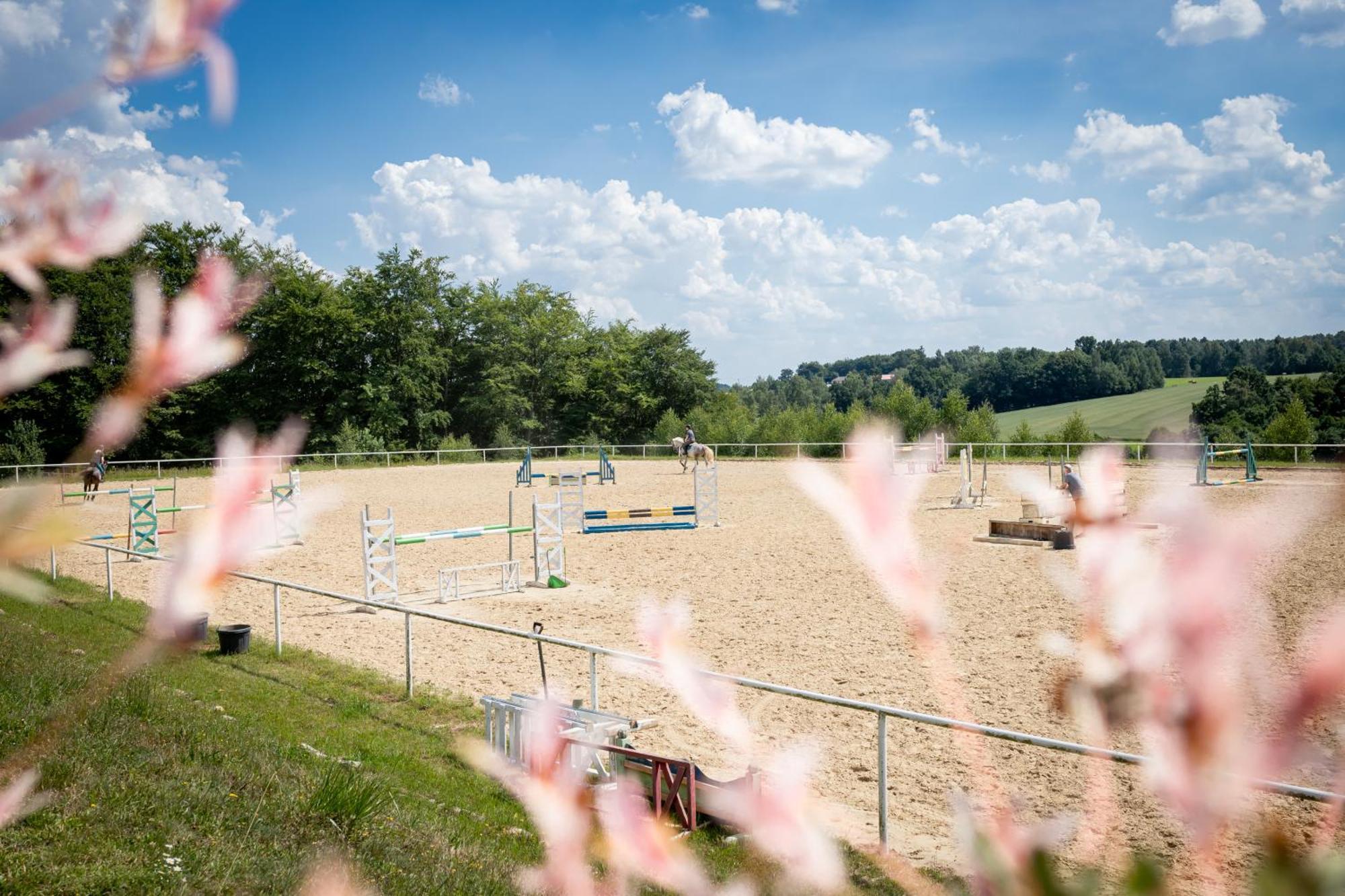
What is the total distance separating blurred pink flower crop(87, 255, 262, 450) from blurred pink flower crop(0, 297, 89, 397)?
6cm

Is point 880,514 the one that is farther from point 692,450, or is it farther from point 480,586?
point 692,450

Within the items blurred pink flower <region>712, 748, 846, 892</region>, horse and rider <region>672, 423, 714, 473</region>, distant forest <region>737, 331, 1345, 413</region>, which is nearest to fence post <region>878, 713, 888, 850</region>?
distant forest <region>737, 331, 1345, 413</region>

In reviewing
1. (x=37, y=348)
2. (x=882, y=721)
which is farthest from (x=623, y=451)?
(x=37, y=348)

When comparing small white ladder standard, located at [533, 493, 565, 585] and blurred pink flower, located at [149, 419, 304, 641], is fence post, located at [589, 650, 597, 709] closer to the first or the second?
small white ladder standard, located at [533, 493, 565, 585]

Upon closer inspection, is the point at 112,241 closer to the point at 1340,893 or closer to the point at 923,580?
the point at 923,580

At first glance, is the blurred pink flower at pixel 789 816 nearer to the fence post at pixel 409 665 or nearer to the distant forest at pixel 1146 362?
the distant forest at pixel 1146 362

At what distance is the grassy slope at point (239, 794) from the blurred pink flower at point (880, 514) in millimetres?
3953

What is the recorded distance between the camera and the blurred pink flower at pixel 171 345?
665 millimetres

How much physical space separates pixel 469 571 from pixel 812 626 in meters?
6.88

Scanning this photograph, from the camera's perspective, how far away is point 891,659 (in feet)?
31.9

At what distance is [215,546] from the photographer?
0.73m

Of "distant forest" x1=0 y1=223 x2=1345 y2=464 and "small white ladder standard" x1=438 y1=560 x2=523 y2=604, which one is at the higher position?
"distant forest" x1=0 y1=223 x2=1345 y2=464

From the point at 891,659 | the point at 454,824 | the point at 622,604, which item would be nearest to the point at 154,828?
the point at 454,824

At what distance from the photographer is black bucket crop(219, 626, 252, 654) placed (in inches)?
404
